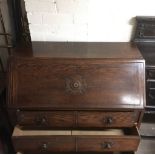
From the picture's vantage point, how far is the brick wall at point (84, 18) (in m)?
1.34

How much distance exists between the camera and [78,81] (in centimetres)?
121

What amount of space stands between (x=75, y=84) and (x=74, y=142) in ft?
1.13

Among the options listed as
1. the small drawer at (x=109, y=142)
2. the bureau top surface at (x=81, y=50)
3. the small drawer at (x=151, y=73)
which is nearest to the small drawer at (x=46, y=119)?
the small drawer at (x=109, y=142)

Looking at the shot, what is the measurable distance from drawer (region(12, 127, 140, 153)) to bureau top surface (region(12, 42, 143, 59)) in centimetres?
47

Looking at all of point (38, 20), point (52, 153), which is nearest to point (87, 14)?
point (38, 20)

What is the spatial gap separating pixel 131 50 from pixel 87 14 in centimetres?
38

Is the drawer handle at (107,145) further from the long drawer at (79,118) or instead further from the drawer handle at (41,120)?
the drawer handle at (41,120)

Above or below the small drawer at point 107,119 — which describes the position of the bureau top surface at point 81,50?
above

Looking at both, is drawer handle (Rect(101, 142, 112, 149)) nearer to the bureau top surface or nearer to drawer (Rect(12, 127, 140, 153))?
drawer (Rect(12, 127, 140, 153))

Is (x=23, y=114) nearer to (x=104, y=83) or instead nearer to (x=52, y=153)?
Answer: (x=52, y=153)

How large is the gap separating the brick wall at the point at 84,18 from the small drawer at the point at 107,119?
56cm

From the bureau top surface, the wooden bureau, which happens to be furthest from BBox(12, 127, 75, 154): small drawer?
the bureau top surface

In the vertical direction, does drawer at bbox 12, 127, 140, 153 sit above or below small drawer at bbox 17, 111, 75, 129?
below

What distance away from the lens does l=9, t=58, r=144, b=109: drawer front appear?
1.19 m
